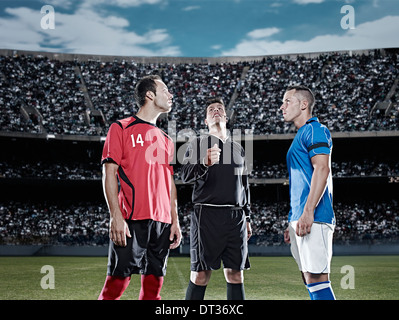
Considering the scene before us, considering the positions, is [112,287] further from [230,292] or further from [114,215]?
[230,292]

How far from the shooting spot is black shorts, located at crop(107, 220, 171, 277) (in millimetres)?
3715

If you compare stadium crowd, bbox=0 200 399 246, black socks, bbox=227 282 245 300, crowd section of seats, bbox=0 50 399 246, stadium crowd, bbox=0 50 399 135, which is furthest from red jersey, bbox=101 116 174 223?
stadium crowd, bbox=0 50 399 135

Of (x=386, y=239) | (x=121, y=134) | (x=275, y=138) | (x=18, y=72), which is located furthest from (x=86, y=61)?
(x=121, y=134)

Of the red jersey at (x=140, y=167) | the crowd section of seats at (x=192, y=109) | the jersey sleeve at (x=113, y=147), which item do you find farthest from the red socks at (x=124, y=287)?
the crowd section of seats at (x=192, y=109)

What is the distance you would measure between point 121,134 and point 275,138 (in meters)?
24.0

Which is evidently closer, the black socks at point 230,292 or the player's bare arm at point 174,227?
the player's bare arm at point 174,227

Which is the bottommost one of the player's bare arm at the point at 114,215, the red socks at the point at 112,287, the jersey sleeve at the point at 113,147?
the red socks at the point at 112,287

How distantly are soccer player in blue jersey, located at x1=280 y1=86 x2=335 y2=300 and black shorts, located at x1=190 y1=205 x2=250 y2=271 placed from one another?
0.59m

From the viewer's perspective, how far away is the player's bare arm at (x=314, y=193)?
13.0 ft

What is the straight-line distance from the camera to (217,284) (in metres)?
10.2

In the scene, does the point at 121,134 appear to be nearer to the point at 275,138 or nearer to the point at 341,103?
the point at 275,138

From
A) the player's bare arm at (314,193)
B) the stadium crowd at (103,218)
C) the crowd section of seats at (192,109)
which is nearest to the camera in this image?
the player's bare arm at (314,193)

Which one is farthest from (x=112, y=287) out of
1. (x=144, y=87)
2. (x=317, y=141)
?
(x=317, y=141)

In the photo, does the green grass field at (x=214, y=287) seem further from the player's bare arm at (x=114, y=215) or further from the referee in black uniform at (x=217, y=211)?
the player's bare arm at (x=114, y=215)
